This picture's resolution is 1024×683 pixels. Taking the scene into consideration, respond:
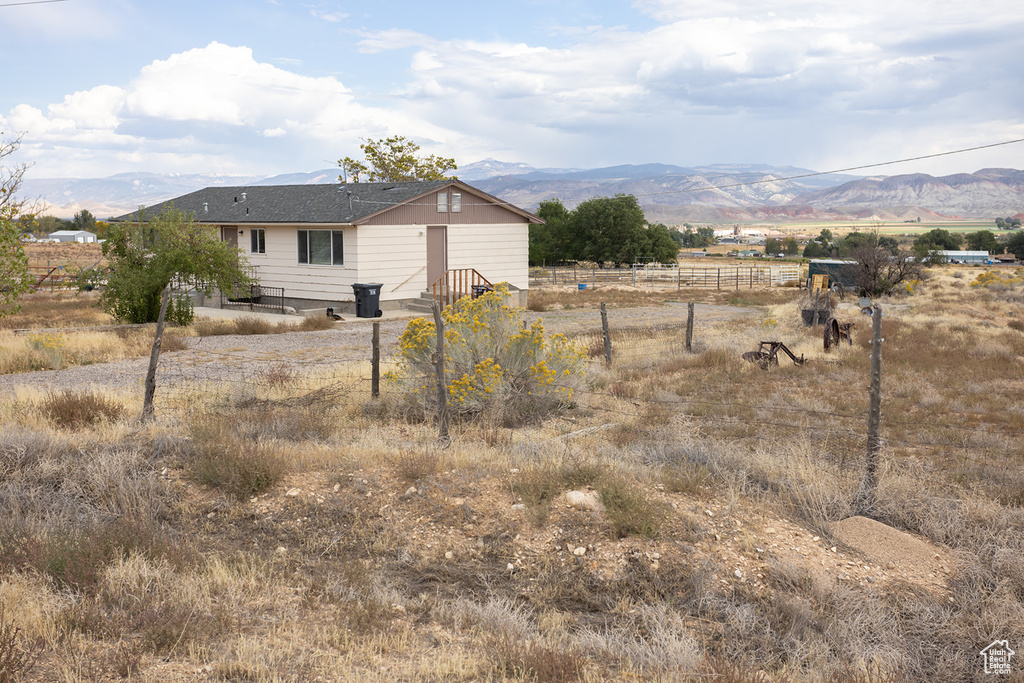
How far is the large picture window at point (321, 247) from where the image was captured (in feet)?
85.7

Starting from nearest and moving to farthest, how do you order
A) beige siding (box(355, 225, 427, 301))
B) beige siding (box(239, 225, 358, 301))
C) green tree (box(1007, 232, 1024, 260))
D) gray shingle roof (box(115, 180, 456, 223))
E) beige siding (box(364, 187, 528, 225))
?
beige siding (box(355, 225, 427, 301)), beige siding (box(239, 225, 358, 301)), gray shingle roof (box(115, 180, 456, 223)), beige siding (box(364, 187, 528, 225)), green tree (box(1007, 232, 1024, 260))

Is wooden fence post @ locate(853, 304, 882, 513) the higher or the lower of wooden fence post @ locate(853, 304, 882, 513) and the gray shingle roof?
the lower

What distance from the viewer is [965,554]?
6004mm

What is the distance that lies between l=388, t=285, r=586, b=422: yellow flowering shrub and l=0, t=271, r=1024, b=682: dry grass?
682 millimetres

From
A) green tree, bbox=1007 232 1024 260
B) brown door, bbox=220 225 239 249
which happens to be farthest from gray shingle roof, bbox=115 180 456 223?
green tree, bbox=1007 232 1024 260

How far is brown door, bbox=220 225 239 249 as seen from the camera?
29.5 m

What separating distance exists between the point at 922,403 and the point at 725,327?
1116cm

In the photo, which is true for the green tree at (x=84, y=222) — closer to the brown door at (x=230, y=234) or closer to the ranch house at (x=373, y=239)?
the brown door at (x=230, y=234)

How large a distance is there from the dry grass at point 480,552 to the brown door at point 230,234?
67.1ft

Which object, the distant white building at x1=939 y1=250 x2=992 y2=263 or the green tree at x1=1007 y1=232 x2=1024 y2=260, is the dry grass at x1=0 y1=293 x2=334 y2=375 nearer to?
the distant white building at x1=939 y1=250 x2=992 y2=263

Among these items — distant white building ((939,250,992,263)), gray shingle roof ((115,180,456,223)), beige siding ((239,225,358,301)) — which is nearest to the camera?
beige siding ((239,225,358,301))

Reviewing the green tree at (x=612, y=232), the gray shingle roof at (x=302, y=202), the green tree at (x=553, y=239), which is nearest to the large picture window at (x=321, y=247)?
A: the gray shingle roof at (x=302, y=202)

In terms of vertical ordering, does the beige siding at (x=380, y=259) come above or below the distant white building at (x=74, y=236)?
below

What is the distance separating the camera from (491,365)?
32.3 feet
